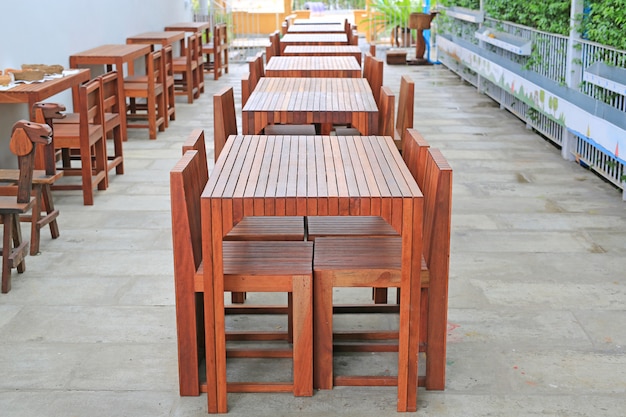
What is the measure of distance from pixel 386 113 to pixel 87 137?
1974 millimetres

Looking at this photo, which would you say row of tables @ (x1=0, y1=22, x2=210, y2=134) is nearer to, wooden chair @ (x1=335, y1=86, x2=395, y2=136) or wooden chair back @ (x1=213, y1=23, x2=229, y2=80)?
wooden chair back @ (x1=213, y1=23, x2=229, y2=80)

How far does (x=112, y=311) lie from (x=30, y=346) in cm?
43

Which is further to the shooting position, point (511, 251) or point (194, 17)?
point (194, 17)

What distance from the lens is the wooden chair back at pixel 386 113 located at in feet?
13.8

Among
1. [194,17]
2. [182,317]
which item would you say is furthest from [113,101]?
[194,17]

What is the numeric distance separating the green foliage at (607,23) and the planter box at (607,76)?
150 mm

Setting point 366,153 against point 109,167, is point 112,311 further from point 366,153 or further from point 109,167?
point 109,167

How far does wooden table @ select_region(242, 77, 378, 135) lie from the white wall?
2.00 meters

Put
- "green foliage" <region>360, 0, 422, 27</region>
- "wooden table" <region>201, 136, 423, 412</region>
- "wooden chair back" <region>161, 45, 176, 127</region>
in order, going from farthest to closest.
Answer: "green foliage" <region>360, 0, 422, 27</region>
"wooden chair back" <region>161, 45, 176, 127</region>
"wooden table" <region>201, 136, 423, 412</region>

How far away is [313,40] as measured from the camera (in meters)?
8.66

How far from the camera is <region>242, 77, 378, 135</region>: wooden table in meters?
4.24

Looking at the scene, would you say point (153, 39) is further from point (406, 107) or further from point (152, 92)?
point (406, 107)

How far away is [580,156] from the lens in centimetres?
629

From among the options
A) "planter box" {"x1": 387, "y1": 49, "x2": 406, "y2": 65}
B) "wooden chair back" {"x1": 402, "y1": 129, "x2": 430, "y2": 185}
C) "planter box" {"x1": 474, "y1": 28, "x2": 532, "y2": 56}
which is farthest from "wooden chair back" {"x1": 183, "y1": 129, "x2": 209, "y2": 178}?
"planter box" {"x1": 387, "y1": 49, "x2": 406, "y2": 65}
